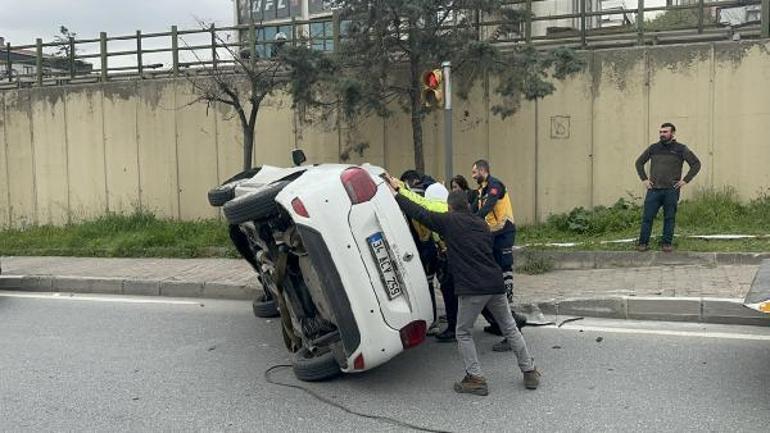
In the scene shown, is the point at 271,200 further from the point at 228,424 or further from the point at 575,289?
the point at 575,289

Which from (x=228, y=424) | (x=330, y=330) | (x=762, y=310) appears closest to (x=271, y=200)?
(x=330, y=330)

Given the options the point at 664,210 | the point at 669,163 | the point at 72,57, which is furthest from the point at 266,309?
the point at 72,57

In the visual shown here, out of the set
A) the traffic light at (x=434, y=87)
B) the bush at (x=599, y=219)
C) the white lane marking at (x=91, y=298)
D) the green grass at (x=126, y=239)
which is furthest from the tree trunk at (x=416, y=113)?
the white lane marking at (x=91, y=298)

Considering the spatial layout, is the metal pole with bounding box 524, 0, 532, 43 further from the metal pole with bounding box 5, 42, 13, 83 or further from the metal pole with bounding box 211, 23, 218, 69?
the metal pole with bounding box 5, 42, 13, 83

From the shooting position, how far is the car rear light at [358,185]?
16.6 ft

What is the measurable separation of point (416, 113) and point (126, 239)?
5671 millimetres

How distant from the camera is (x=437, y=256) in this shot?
6207 millimetres

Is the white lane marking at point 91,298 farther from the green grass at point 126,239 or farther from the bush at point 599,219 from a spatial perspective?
the bush at point 599,219

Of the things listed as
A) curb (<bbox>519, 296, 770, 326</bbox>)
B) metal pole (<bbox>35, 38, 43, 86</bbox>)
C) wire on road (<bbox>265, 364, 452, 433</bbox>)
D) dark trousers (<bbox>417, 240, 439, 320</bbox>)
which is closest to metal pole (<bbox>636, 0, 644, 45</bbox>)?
curb (<bbox>519, 296, 770, 326</bbox>)

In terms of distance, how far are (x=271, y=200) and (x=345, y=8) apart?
22.0 ft

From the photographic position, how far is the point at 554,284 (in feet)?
27.7

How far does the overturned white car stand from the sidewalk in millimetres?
2666

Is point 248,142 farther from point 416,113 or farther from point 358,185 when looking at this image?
point 358,185

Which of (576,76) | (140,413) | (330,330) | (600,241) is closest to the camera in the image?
(140,413)
